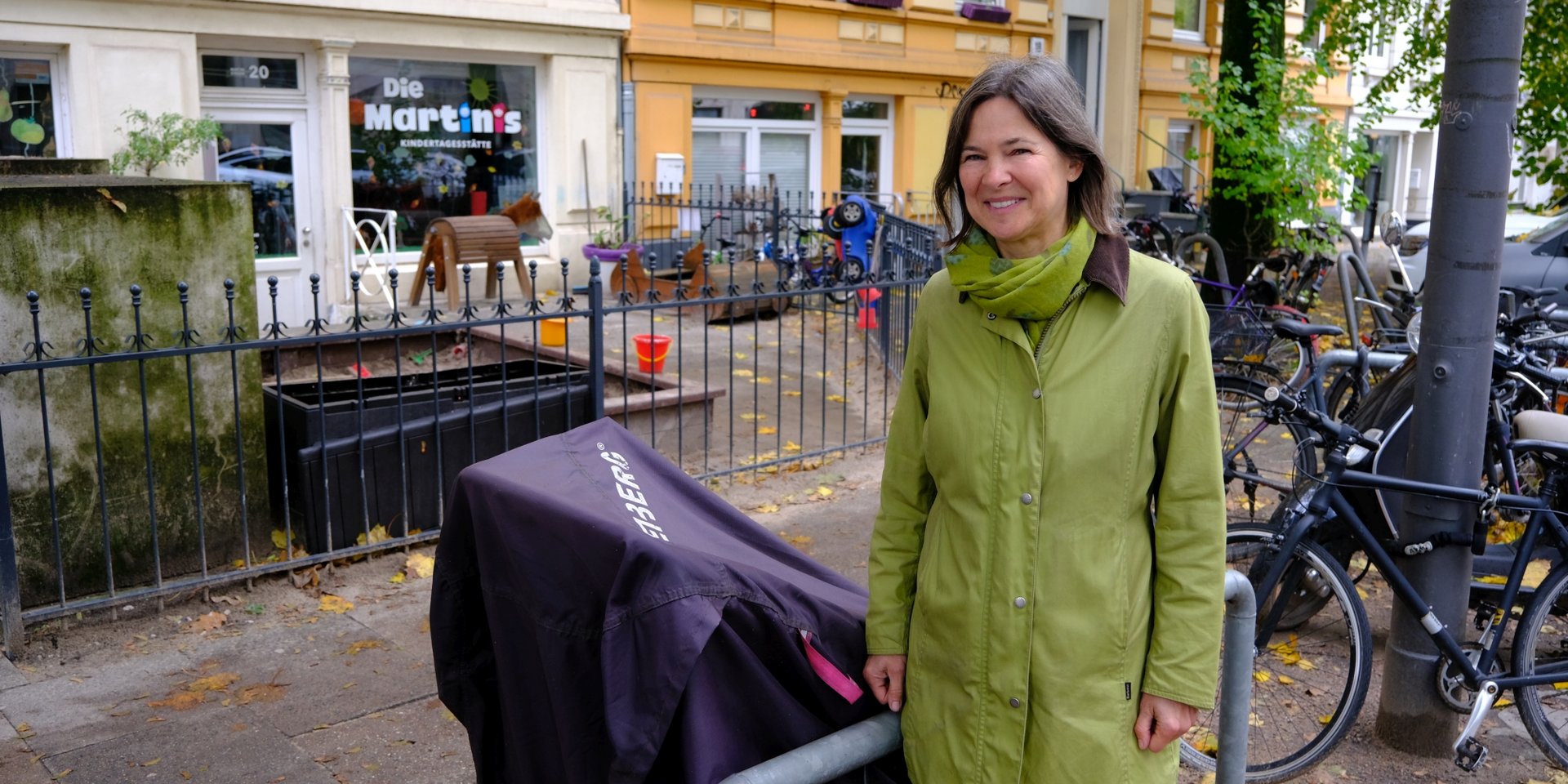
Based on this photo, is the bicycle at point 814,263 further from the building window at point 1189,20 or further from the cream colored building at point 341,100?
the building window at point 1189,20

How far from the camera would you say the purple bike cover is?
1.93m

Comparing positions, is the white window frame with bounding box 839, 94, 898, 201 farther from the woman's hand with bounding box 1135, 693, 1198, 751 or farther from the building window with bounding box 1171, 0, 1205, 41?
the woman's hand with bounding box 1135, 693, 1198, 751

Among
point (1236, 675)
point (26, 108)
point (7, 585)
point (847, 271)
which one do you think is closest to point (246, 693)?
point (7, 585)

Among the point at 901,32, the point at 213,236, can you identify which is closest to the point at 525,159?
the point at 901,32

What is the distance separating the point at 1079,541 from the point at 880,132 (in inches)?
696

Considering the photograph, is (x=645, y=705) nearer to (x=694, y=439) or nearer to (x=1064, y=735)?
(x=1064, y=735)

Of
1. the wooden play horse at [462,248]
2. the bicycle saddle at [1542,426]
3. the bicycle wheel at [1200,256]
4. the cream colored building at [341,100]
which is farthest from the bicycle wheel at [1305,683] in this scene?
the cream colored building at [341,100]

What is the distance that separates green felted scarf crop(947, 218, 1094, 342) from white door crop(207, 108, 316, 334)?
11.6 m

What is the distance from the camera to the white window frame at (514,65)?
13703 mm

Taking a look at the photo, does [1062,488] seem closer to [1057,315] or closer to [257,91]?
[1057,315]

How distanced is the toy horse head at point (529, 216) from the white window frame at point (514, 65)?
0.62 ft

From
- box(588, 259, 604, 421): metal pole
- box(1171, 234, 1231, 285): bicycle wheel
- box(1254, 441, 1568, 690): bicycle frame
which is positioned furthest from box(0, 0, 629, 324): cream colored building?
box(1254, 441, 1568, 690): bicycle frame

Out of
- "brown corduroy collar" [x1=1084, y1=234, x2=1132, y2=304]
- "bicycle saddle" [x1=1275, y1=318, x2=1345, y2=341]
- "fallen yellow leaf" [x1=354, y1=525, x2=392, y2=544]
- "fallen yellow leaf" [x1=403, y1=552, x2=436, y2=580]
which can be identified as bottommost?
"fallen yellow leaf" [x1=403, y1=552, x2=436, y2=580]

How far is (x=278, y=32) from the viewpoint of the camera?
40.8ft
